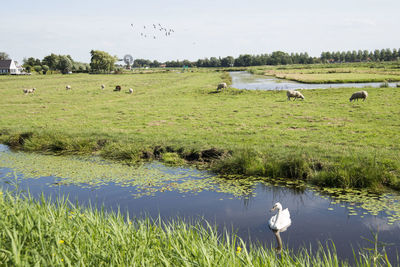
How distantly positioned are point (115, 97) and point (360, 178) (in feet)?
121

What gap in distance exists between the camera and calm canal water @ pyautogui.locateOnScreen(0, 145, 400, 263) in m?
7.91

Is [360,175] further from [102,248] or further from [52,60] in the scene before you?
→ [52,60]

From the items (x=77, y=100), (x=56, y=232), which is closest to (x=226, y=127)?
(x=56, y=232)

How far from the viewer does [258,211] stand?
9.64 metres

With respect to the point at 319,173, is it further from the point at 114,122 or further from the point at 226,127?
the point at 114,122

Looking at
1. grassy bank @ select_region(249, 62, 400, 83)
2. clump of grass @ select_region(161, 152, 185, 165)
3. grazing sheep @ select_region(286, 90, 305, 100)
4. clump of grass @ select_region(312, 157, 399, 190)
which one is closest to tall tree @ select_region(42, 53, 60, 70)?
grassy bank @ select_region(249, 62, 400, 83)

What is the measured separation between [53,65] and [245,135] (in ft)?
466

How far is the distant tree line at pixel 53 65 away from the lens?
5202 inches

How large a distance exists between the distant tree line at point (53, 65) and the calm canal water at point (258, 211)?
133 m

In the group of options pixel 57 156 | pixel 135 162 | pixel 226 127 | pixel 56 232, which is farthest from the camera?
pixel 226 127

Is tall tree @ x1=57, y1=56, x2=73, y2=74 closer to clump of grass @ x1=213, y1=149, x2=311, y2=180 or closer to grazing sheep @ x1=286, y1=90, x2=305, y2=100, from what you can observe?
grazing sheep @ x1=286, y1=90, x2=305, y2=100

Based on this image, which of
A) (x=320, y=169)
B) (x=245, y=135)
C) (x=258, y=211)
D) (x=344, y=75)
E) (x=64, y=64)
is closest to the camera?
(x=258, y=211)

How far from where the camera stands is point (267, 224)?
28.7 ft

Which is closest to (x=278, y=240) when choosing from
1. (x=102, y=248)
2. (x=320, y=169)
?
(x=102, y=248)
